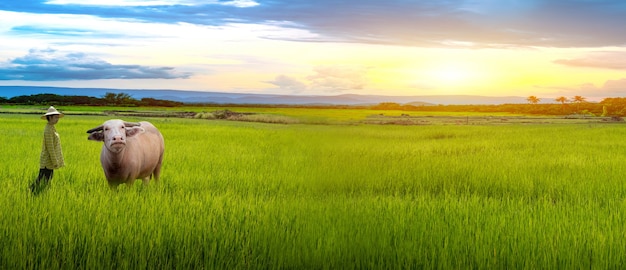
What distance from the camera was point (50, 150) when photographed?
272 inches

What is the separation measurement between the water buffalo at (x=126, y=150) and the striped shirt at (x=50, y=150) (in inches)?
15.7

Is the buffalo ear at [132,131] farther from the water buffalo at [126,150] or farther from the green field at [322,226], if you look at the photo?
the green field at [322,226]

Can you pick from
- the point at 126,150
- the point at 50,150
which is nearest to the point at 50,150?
the point at 50,150

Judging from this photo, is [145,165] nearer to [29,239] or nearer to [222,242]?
[29,239]

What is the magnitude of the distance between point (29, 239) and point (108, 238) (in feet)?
2.08

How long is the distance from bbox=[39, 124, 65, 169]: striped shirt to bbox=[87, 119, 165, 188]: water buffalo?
398mm

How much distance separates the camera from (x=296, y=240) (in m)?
3.59

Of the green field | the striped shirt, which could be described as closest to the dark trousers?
the striped shirt

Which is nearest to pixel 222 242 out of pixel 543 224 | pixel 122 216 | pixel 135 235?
pixel 135 235

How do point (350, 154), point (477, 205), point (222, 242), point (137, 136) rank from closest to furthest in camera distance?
point (350, 154), point (222, 242), point (477, 205), point (137, 136)

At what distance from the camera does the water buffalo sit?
21.7 ft

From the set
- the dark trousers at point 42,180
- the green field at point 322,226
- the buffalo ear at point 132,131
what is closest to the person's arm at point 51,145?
the dark trousers at point 42,180

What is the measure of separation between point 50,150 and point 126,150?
32.6 inches

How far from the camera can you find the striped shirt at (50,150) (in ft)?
22.5
